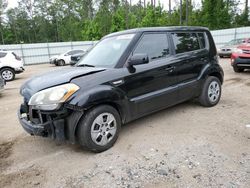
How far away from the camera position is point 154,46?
4078 mm

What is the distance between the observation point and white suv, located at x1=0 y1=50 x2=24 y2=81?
11.7 m

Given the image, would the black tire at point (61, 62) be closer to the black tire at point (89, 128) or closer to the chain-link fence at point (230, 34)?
the chain-link fence at point (230, 34)

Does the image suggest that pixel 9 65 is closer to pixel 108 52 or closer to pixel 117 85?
pixel 108 52

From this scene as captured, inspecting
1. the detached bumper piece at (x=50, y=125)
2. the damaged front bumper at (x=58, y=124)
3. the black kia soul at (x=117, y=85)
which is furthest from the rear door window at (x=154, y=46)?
the detached bumper piece at (x=50, y=125)

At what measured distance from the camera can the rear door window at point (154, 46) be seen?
388cm

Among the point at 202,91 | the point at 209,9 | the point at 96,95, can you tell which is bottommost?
the point at 202,91

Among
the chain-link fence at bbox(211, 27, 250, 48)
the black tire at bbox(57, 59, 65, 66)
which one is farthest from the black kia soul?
the chain-link fence at bbox(211, 27, 250, 48)

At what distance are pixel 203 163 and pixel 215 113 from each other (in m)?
2.04

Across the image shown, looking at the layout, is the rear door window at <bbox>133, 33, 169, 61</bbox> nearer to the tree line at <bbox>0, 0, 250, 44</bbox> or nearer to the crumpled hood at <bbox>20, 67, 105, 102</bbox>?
the crumpled hood at <bbox>20, 67, 105, 102</bbox>

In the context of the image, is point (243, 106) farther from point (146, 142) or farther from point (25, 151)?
point (25, 151)

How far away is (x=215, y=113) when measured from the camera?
186 inches

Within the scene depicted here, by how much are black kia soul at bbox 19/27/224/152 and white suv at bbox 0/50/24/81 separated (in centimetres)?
899

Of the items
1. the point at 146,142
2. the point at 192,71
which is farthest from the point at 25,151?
the point at 192,71

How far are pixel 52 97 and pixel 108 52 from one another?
1.41 metres
